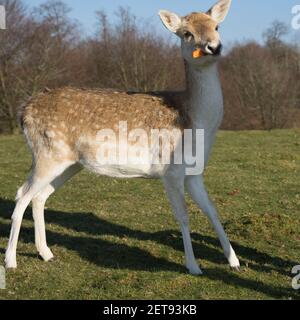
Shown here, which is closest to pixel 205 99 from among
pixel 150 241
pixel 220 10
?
pixel 220 10

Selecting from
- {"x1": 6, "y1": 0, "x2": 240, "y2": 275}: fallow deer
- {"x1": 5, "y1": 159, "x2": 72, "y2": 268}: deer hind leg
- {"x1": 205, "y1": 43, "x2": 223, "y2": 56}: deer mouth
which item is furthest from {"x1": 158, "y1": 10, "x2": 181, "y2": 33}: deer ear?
{"x1": 5, "y1": 159, "x2": 72, "y2": 268}: deer hind leg

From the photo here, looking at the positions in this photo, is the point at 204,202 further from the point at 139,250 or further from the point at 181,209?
the point at 139,250

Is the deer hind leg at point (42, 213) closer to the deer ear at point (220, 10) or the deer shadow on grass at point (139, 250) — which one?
the deer shadow on grass at point (139, 250)

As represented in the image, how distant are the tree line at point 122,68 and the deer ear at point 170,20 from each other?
29.1m

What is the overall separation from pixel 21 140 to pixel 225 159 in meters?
9.75

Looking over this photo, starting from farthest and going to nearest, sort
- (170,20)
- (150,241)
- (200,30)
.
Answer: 1. (150,241)
2. (170,20)
3. (200,30)

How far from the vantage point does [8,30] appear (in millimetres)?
37188

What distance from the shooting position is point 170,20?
6.79 m

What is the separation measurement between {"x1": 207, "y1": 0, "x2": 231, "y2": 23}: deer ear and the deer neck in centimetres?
64

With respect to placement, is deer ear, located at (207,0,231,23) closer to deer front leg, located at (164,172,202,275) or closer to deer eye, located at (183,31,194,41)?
deer eye, located at (183,31,194,41)

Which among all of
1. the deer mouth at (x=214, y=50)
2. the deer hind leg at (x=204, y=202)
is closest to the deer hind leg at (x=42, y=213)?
the deer hind leg at (x=204, y=202)

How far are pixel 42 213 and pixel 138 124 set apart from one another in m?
1.71

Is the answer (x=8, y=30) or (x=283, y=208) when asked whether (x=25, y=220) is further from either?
(x=8, y=30)

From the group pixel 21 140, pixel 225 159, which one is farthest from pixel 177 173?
pixel 21 140
